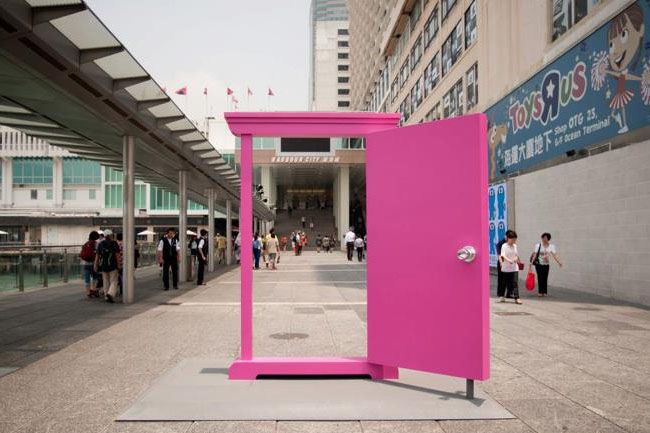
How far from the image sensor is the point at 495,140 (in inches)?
872

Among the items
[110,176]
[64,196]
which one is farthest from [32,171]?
[110,176]

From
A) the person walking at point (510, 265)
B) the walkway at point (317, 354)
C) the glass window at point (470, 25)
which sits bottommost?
the walkway at point (317, 354)

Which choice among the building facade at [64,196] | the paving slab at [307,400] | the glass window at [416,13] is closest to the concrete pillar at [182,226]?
the paving slab at [307,400]

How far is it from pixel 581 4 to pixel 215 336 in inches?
501

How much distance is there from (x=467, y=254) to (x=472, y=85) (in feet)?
71.6

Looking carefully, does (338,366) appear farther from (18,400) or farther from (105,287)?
(105,287)

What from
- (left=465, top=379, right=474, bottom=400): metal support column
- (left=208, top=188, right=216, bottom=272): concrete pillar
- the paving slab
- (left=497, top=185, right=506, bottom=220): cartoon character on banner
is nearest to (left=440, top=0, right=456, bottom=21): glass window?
(left=497, top=185, right=506, bottom=220): cartoon character on banner

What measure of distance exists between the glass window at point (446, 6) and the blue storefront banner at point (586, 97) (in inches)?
399

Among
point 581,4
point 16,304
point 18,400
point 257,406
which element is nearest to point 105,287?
point 16,304

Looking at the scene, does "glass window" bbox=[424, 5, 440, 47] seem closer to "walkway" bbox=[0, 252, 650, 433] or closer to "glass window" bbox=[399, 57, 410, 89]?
"glass window" bbox=[399, 57, 410, 89]

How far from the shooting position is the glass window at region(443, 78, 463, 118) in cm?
2742

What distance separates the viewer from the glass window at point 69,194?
68.2 meters

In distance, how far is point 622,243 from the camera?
42.9 feet

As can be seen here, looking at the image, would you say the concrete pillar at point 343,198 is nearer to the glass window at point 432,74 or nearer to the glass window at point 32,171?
the glass window at point 432,74
